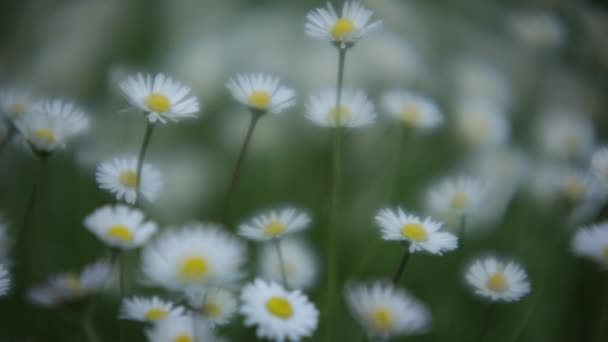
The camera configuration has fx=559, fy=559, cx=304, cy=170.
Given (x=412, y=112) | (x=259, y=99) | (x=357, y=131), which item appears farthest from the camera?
(x=357, y=131)

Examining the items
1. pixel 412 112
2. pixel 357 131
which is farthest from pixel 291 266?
pixel 357 131

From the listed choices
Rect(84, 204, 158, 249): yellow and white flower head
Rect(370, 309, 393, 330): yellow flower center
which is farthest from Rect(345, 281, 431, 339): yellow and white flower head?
Rect(84, 204, 158, 249): yellow and white flower head

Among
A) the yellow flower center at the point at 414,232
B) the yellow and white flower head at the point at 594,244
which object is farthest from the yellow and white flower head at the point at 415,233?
the yellow and white flower head at the point at 594,244

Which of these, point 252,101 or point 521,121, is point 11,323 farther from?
point 521,121

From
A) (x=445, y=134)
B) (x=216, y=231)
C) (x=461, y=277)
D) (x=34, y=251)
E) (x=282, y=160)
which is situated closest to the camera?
(x=216, y=231)

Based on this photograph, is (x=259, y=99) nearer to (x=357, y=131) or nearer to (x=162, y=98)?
(x=162, y=98)

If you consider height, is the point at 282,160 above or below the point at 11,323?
above

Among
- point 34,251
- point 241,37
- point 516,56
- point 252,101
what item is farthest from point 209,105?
point 516,56
